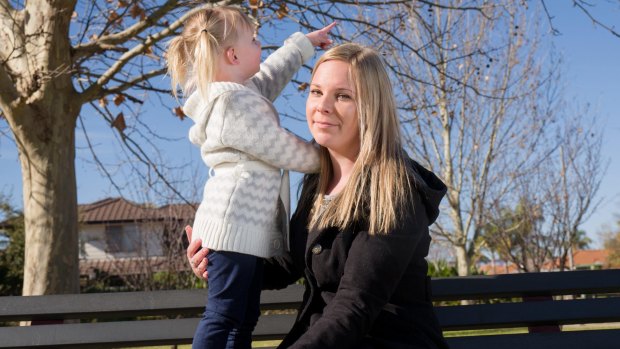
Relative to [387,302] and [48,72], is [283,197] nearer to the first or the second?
[387,302]

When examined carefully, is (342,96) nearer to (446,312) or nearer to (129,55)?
(446,312)

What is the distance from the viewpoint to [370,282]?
209 cm

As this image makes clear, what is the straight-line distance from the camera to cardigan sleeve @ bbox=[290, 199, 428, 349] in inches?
81.1

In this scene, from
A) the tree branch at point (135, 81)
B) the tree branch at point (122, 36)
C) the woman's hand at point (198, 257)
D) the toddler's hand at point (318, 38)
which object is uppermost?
the tree branch at point (122, 36)

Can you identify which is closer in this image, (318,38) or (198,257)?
(198,257)

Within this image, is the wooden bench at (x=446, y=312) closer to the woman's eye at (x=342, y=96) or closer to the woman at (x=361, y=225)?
the woman at (x=361, y=225)

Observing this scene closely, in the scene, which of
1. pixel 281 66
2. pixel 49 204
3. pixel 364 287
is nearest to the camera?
pixel 364 287

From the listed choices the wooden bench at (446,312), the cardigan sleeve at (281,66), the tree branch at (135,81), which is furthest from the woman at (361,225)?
the tree branch at (135,81)

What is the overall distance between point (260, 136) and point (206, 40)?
40 centimetres

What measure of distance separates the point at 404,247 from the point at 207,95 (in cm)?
90

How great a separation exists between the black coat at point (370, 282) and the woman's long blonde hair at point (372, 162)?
0.04 m

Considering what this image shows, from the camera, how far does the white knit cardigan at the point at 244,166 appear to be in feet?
7.84

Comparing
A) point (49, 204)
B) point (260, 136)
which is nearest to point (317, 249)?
point (260, 136)

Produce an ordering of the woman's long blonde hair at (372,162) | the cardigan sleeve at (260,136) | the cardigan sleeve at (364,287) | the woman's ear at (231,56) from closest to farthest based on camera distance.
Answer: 1. the cardigan sleeve at (364,287)
2. the woman's long blonde hair at (372,162)
3. the cardigan sleeve at (260,136)
4. the woman's ear at (231,56)
